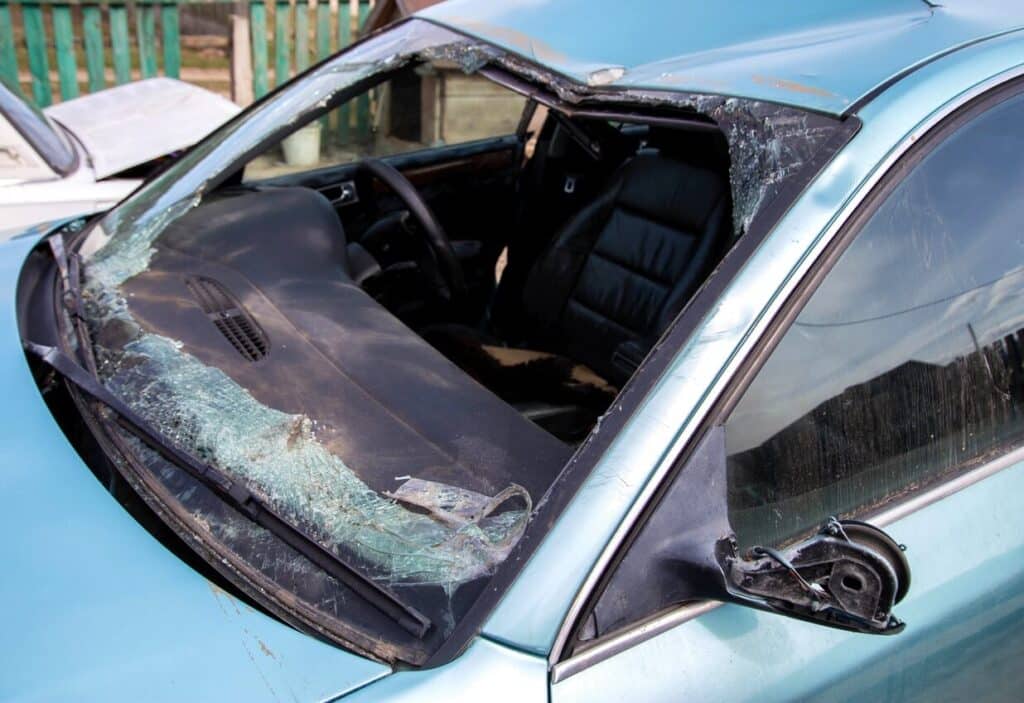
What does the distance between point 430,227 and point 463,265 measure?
1.90 feet

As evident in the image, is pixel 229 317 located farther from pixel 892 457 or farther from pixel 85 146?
pixel 85 146

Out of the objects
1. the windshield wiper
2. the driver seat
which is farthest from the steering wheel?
the windshield wiper

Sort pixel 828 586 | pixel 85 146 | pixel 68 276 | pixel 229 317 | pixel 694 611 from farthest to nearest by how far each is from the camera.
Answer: pixel 85 146 → pixel 68 276 → pixel 229 317 → pixel 694 611 → pixel 828 586

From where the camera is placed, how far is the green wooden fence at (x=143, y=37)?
7188mm

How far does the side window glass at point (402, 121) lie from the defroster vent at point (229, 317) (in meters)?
0.65

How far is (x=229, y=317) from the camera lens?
2031 mm

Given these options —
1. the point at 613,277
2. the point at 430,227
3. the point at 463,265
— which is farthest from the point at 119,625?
the point at 463,265

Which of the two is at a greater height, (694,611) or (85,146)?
(694,611)

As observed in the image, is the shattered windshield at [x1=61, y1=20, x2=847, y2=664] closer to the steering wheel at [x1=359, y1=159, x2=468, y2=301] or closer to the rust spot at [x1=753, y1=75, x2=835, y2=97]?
the rust spot at [x1=753, y1=75, x2=835, y2=97]

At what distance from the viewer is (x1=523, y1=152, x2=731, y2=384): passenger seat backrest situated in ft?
8.33

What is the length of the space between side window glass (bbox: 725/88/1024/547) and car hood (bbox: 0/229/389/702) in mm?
606

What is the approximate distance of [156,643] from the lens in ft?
4.07

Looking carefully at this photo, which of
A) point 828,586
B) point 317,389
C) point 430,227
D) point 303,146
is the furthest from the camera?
point 303,146

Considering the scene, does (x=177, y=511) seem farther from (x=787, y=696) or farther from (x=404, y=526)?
(x=787, y=696)
